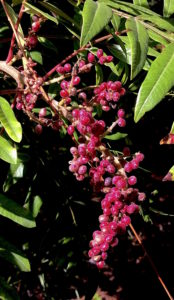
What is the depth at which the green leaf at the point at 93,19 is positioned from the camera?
1017 mm

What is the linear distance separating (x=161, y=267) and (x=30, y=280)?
1744 mm

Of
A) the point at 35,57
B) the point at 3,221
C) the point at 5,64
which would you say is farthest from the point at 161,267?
the point at 5,64

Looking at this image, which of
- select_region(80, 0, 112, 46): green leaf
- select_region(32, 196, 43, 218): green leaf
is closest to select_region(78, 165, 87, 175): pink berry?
select_region(80, 0, 112, 46): green leaf

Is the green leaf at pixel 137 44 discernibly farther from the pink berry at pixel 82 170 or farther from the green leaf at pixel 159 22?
the pink berry at pixel 82 170

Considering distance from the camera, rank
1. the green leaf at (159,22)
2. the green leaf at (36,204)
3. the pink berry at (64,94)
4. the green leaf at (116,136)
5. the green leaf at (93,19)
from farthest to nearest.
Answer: the green leaf at (36,204) → the green leaf at (116,136) → the green leaf at (159,22) → the pink berry at (64,94) → the green leaf at (93,19)

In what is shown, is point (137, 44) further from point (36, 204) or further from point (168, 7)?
point (36, 204)

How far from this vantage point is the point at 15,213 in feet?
5.08

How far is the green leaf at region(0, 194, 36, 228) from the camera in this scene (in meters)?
1.53

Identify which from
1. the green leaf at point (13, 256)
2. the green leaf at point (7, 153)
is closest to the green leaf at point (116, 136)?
the green leaf at point (13, 256)

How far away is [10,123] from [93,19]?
0.38 m

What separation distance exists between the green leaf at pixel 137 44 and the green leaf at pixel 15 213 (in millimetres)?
736

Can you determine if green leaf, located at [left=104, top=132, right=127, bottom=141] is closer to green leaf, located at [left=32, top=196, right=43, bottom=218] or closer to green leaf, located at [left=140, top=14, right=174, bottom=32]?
green leaf, located at [left=32, top=196, right=43, bottom=218]

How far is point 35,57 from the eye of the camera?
178 centimetres

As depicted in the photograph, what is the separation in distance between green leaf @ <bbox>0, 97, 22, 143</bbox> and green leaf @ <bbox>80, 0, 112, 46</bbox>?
33cm
